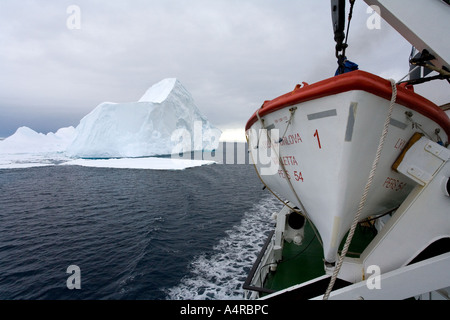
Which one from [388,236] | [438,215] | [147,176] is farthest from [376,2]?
[147,176]

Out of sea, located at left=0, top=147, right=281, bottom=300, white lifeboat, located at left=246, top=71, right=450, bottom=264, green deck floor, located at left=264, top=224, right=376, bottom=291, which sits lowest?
sea, located at left=0, top=147, right=281, bottom=300

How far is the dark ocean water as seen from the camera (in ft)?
20.0

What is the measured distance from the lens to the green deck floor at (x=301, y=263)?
450 centimetres

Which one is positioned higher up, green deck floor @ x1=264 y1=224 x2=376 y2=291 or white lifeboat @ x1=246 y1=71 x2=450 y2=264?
white lifeboat @ x1=246 y1=71 x2=450 y2=264

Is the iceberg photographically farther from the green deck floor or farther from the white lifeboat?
the white lifeboat

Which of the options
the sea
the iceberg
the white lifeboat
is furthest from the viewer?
the iceberg

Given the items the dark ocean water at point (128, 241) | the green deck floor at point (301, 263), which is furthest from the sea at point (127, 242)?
the green deck floor at point (301, 263)

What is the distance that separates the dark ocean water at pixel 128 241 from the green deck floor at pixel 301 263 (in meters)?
1.64

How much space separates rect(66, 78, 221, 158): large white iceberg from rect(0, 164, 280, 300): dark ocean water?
18499 millimetres

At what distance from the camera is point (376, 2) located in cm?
249

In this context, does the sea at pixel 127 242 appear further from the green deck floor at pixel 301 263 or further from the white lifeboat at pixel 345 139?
the white lifeboat at pixel 345 139

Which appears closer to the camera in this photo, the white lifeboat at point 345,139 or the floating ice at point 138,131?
the white lifeboat at point 345,139

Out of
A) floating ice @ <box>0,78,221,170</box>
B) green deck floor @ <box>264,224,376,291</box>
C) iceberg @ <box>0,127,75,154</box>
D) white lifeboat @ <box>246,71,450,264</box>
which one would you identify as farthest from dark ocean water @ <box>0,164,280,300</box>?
iceberg @ <box>0,127,75,154</box>
